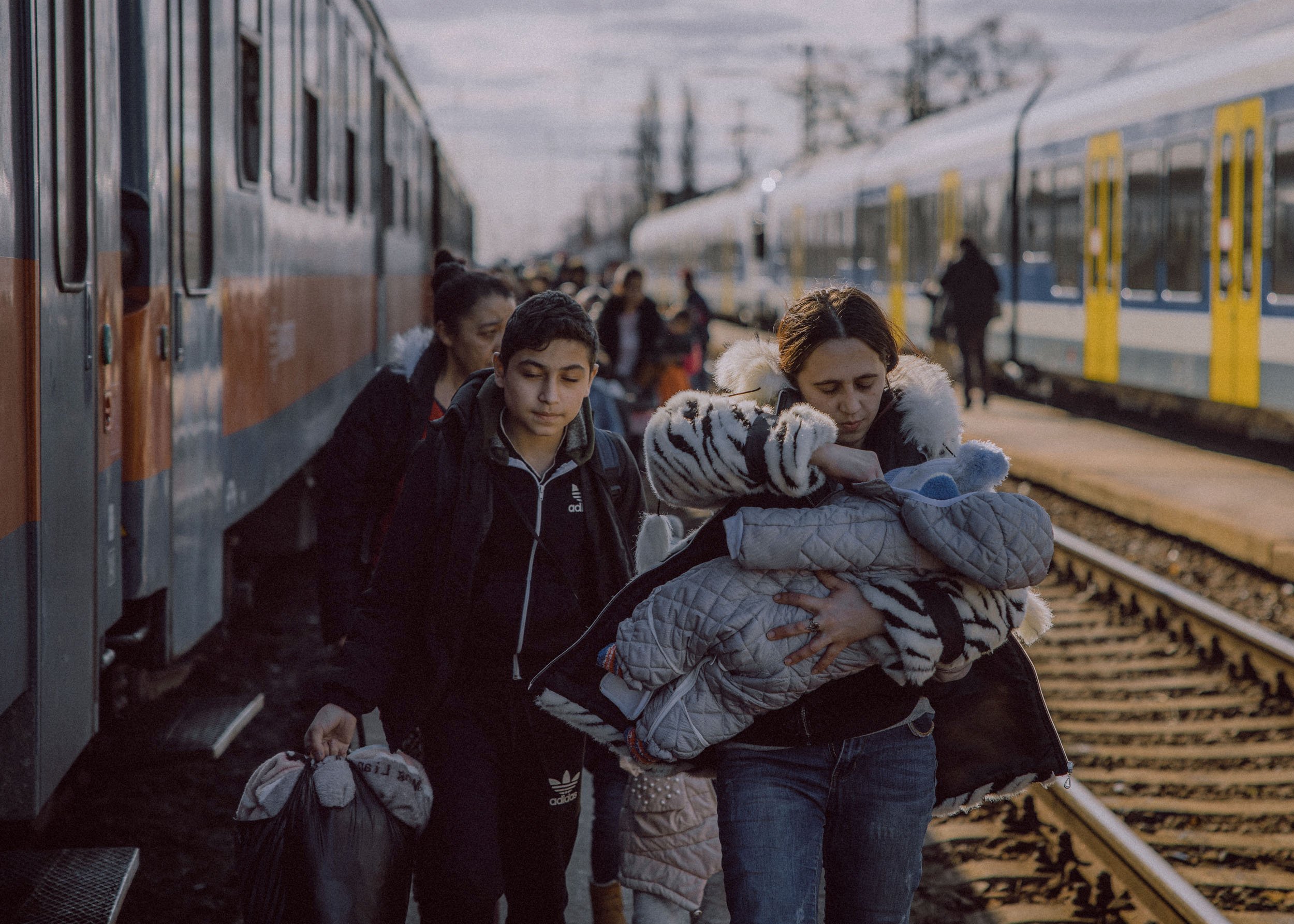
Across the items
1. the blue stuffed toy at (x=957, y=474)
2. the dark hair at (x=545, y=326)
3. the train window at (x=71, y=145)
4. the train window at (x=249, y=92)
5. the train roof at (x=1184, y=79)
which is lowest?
the blue stuffed toy at (x=957, y=474)

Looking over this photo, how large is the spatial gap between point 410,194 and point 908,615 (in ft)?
44.0

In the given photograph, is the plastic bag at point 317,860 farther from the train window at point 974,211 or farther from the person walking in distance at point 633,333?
the train window at point 974,211

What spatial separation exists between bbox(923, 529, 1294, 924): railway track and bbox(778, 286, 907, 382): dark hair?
5.81ft

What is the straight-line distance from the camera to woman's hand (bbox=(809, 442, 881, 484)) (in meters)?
2.64

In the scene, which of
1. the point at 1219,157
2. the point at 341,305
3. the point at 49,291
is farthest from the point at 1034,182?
the point at 49,291

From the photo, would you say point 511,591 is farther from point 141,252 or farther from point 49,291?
point 141,252

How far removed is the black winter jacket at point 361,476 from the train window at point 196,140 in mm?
1031

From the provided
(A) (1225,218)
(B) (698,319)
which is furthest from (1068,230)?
(B) (698,319)

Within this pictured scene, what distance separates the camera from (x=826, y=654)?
2666 mm

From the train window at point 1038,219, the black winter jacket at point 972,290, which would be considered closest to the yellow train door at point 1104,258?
the train window at point 1038,219

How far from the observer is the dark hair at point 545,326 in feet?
10.8

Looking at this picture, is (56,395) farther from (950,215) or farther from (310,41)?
(950,215)

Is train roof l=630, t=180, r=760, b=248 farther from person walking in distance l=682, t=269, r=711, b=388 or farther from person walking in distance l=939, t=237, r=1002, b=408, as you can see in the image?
person walking in distance l=939, t=237, r=1002, b=408

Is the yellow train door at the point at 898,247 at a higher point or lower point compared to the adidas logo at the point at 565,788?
higher
